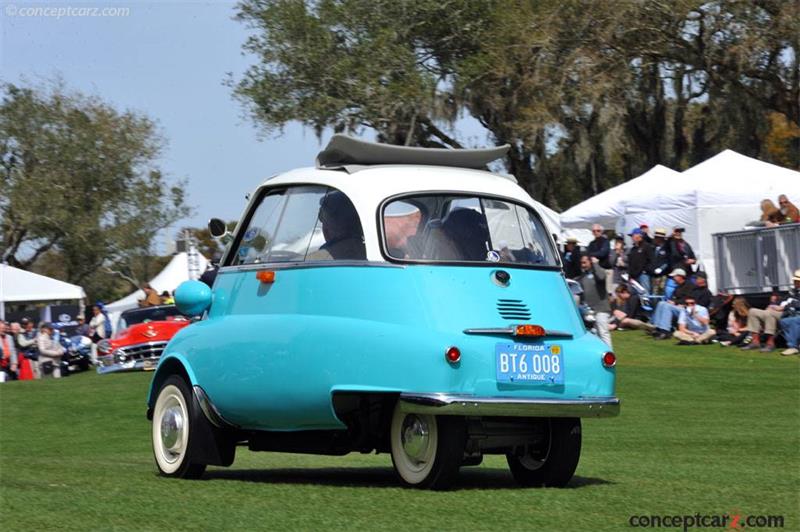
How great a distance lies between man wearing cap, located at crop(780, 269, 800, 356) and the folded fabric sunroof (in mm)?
15311

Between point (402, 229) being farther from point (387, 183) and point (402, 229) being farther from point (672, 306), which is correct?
point (672, 306)

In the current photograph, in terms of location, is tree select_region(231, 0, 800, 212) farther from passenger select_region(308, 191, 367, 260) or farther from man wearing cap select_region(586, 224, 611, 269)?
passenger select_region(308, 191, 367, 260)

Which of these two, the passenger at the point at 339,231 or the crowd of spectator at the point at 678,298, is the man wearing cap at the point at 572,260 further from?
the passenger at the point at 339,231

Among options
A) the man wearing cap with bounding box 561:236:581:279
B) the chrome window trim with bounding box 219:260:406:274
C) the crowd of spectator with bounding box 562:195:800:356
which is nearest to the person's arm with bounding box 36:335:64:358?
the crowd of spectator with bounding box 562:195:800:356

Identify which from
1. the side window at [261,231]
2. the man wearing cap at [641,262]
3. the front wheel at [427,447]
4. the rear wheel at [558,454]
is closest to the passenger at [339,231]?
the side window at [261,231]

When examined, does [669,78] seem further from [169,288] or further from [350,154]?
[350,154]

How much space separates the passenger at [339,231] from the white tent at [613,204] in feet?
78.2

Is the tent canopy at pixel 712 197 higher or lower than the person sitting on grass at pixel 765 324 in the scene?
higher

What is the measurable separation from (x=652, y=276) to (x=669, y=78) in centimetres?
1927

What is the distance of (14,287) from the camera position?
145ft

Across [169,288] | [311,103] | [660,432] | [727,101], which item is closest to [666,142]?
[727,101]

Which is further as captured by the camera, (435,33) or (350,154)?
(435,33)

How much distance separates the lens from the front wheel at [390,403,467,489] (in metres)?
8.77

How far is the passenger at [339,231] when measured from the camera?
9.34 m
